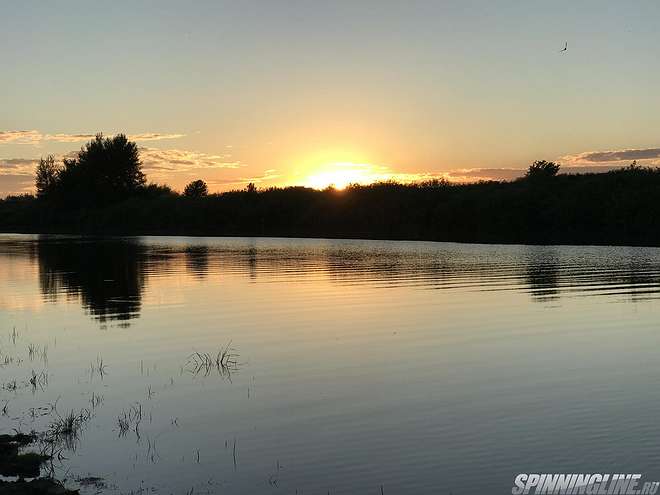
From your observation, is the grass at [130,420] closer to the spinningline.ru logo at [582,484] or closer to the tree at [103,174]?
the spinningline.ru logo at [582,484]

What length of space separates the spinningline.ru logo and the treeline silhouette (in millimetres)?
67922

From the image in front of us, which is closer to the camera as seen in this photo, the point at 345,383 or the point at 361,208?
the point at 345,383

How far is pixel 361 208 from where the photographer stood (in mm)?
102938

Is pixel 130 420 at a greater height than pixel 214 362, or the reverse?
pixel 214 362

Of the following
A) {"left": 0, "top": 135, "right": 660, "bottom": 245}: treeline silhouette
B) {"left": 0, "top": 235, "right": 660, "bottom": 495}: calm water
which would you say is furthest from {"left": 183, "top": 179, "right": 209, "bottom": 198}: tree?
{"left": 0, "top": 235, "right": 660, "bottom": 495}: calm water

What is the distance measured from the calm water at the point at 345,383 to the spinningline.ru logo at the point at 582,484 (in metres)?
0.27

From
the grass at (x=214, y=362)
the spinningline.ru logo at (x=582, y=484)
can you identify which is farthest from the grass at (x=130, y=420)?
the spinningline.ru logo at (x=582, y=484)

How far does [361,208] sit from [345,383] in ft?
291

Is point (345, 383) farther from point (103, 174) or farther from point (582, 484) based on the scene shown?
point (103, 174)

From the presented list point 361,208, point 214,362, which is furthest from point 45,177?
point 214,362

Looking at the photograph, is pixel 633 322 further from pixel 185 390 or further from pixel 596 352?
pixel 185 390

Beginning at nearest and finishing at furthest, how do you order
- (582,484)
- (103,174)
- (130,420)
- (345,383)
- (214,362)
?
1. (582,484)
2. (130,420)
3. (345,383)
4. (214,362)
5. (103,174)

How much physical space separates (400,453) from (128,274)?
34103 millimetres

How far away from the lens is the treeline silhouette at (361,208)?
81062mm
